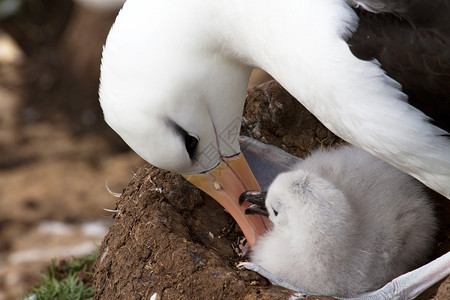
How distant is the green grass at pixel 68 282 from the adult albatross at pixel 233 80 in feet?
3.85

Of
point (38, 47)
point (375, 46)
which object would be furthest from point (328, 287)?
point (38, 47)

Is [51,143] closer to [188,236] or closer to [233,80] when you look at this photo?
[188,236]

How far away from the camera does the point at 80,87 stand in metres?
10.5

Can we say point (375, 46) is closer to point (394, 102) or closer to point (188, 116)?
point (394, 102)

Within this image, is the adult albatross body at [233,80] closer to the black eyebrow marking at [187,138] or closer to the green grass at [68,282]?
the black eyebrow marking at [187,138]

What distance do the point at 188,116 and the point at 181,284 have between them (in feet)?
2.89

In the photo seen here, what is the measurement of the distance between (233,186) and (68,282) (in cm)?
Answer: 133

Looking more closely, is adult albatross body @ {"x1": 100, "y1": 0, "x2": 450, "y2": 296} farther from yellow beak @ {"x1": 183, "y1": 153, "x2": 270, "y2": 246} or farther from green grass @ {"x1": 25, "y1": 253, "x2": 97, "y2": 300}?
green grass @ {"x1": 25, "y1": 253, "x2": 97, "y2": 300}

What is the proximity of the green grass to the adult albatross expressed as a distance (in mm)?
1172

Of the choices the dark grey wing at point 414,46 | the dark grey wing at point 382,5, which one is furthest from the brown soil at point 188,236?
the dark grey wing at point 382,5

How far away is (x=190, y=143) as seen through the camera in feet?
12.9

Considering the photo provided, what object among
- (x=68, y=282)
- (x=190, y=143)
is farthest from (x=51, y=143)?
(x=190, y=143)

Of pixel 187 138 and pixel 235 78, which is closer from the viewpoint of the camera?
pixel 187 138

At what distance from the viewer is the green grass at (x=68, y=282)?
184 inches
